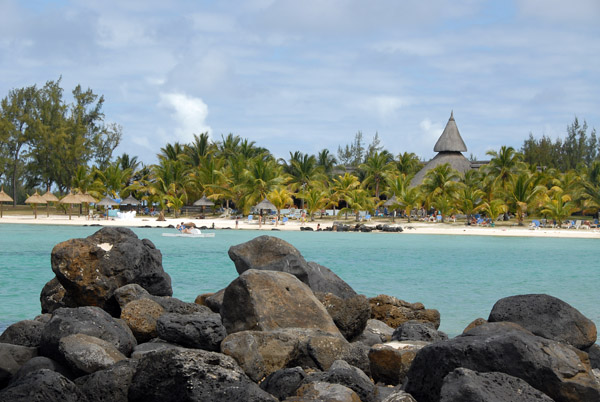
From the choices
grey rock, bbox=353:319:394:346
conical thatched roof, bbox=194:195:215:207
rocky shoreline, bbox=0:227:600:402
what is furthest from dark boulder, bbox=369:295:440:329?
conical thatched roof, bbox=194:195:215:207

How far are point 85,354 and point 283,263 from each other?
11.9ft

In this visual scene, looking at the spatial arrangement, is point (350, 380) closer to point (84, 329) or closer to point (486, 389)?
point (486, 389)

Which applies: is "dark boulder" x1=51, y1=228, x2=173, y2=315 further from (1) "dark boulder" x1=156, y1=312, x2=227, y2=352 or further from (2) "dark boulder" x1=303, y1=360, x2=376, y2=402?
(2) "dark boulder" x1=303, y1=360, x2=376, y2=402

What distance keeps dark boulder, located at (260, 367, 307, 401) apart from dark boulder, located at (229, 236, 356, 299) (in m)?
3.47

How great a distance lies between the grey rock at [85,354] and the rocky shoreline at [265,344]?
1 cm

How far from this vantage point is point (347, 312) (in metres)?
7.36

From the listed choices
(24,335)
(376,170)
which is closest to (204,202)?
(376,170)

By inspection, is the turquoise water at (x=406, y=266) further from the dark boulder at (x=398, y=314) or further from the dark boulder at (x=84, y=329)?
the dark boulder at (x=84, y=329)

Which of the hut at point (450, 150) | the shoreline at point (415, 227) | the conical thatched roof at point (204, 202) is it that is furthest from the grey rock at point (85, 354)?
the hut at point (450, 150)

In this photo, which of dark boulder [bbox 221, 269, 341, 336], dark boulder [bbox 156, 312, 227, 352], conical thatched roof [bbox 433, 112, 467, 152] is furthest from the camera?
conical thatched roof [bbox 433, 112, 467, 152]

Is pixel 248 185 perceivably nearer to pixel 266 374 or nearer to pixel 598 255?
pixel 598 255

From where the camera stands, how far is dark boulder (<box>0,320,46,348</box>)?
6.59 m

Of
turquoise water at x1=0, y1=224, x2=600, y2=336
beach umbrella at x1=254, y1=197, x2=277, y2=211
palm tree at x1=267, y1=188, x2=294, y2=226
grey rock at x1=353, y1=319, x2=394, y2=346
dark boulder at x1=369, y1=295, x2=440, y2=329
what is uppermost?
palm tree at x1=267, y1=188, x2=294, y2=226

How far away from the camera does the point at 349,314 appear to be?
24.1 ft
